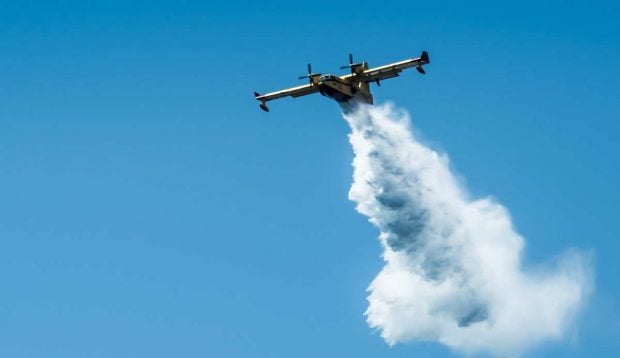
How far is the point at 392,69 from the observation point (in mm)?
117750

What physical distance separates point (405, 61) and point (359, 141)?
7405mm

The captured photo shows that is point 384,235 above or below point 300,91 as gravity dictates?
below

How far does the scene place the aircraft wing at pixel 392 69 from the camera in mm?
116812

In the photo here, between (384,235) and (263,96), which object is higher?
(263,96)

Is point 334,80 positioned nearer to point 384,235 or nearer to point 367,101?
point 367,101

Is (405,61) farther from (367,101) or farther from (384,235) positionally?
(384,235)

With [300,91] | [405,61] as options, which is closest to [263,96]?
[300,91]

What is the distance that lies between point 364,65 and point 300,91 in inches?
218

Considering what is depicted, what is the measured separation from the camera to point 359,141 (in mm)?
121375

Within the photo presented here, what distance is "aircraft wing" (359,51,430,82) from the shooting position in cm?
11681

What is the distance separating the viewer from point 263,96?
123750mm

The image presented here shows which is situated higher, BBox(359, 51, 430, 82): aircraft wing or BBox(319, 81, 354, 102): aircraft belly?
BBox(359, 51, 430, 82): aircraft wing

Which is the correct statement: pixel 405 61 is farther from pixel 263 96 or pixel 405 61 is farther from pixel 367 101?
pixel 263 96

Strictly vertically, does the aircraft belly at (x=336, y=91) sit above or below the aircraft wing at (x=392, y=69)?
below
